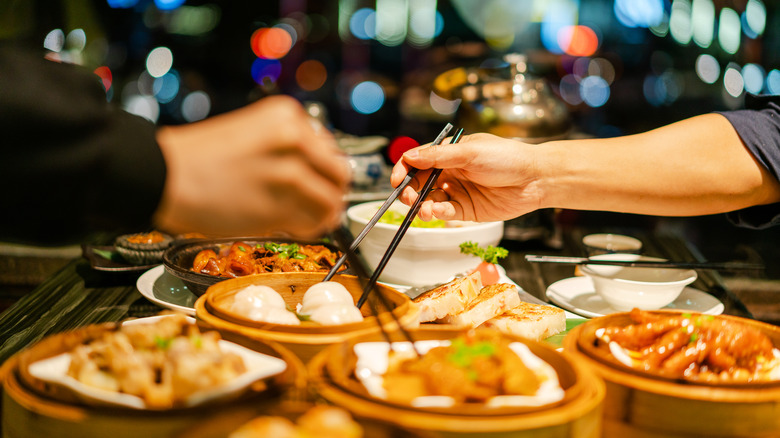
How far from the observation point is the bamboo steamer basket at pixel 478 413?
80 centimetres

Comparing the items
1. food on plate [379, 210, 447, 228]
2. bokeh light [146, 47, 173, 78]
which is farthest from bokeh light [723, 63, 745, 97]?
bokeh light [146, 47, 173, 78]

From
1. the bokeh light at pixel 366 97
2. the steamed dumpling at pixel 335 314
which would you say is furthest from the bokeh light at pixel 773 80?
the steamed dumpling at pixel 335 314

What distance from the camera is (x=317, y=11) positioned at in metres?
13.7

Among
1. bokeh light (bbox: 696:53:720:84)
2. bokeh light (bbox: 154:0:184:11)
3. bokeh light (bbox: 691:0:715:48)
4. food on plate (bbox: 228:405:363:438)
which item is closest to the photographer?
food on plate (bbox: 228:405:363:438)

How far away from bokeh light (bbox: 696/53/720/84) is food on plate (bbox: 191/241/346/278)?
11.9 m

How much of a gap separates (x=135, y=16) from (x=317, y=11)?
429 cm

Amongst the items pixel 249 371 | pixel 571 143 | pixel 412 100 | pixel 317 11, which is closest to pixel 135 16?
pixel 317 11

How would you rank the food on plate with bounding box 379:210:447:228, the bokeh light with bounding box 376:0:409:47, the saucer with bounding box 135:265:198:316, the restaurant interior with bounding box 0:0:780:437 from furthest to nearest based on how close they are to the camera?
1. the bokeh light with bounding box 376:0:409:47
2. the restaurant interior with bounding box 0:0:780:437
3. the food on plate with bounding box 379:210:447:228
4. the saucer with bounding box 135:265:198:316

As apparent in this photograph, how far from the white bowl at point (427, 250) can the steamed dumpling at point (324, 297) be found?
88 centimetres

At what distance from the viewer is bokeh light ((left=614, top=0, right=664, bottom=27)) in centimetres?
1092

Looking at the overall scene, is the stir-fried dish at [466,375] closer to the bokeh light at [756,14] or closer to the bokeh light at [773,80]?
the bokeh light at [773,80]

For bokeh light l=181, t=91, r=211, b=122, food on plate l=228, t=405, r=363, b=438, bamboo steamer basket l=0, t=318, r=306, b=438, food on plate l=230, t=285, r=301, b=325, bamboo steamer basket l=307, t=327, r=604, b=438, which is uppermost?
food on plate l=228, t=405, r=363, b=438

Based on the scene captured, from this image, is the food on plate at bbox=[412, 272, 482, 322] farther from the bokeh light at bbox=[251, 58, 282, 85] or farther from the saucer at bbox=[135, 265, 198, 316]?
the bokeh light at bbox=[251, 58, 282, 85]

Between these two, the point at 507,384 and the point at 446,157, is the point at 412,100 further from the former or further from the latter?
the point at 507,384
